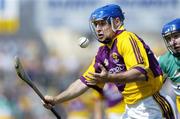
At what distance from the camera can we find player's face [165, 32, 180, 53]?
31.3 ft

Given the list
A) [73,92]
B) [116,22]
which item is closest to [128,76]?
[116,22]

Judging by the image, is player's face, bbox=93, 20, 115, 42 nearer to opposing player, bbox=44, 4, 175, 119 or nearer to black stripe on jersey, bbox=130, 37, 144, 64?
opposing player, bbox=44, 4, 175, 119

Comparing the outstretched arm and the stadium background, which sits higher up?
the outstretched arm

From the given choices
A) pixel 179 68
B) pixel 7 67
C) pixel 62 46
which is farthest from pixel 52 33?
pixel 179 68

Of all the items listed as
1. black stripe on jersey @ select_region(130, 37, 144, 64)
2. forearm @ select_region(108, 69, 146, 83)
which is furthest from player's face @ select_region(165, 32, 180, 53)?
forearm @ select_region(108, 69, 146, 83)

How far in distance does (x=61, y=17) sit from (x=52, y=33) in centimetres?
212

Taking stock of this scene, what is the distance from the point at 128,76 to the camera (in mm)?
8375

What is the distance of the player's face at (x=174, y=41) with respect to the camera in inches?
376

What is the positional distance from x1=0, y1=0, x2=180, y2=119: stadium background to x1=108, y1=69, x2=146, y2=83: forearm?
13615 mm

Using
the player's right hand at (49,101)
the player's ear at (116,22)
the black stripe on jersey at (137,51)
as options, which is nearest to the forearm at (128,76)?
the black stripe on jersey at (137,51)

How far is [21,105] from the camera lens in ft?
63.5

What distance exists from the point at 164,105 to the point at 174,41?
755mm

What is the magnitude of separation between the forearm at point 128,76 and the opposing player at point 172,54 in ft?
3.77

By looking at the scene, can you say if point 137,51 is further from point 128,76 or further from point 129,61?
point 128,76
